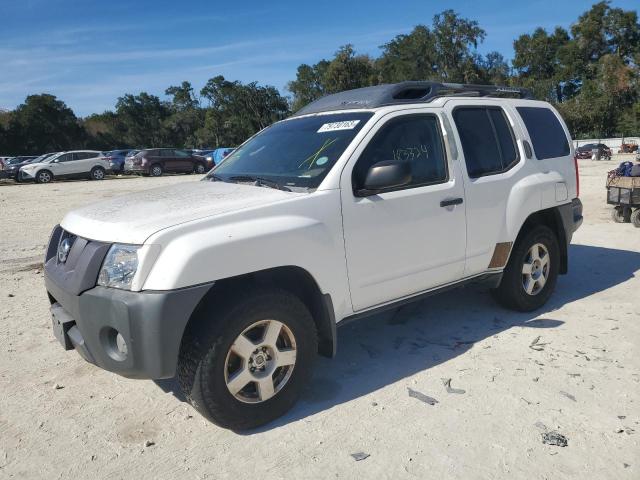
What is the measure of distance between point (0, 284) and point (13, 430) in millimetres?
3767

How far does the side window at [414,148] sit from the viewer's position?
3546 mm

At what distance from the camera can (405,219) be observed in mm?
3562

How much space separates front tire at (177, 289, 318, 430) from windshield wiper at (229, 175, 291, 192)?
0.72 m

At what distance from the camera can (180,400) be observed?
340 cm

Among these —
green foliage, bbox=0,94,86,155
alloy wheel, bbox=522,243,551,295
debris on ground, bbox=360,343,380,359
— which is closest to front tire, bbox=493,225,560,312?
alloy wheel, bbox=522,243,551,295

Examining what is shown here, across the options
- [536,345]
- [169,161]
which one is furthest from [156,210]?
[169,161]

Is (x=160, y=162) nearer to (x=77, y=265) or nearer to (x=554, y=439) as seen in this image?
(x=77, y=265)

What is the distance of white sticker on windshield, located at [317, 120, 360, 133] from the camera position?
3596 mm

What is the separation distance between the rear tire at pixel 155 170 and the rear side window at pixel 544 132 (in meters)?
25.9

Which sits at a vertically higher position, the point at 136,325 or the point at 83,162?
the point at 83,162

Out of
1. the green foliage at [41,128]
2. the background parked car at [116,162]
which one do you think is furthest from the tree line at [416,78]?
the background parked car at [116,162]

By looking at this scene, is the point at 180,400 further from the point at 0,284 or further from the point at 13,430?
the point at 0,284

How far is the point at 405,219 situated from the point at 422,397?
1.19 m

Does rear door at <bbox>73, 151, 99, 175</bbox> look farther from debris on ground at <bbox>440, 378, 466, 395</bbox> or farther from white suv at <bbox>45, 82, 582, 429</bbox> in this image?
debris on ground at <bbox>440, 378, 466, 395</bbox>
